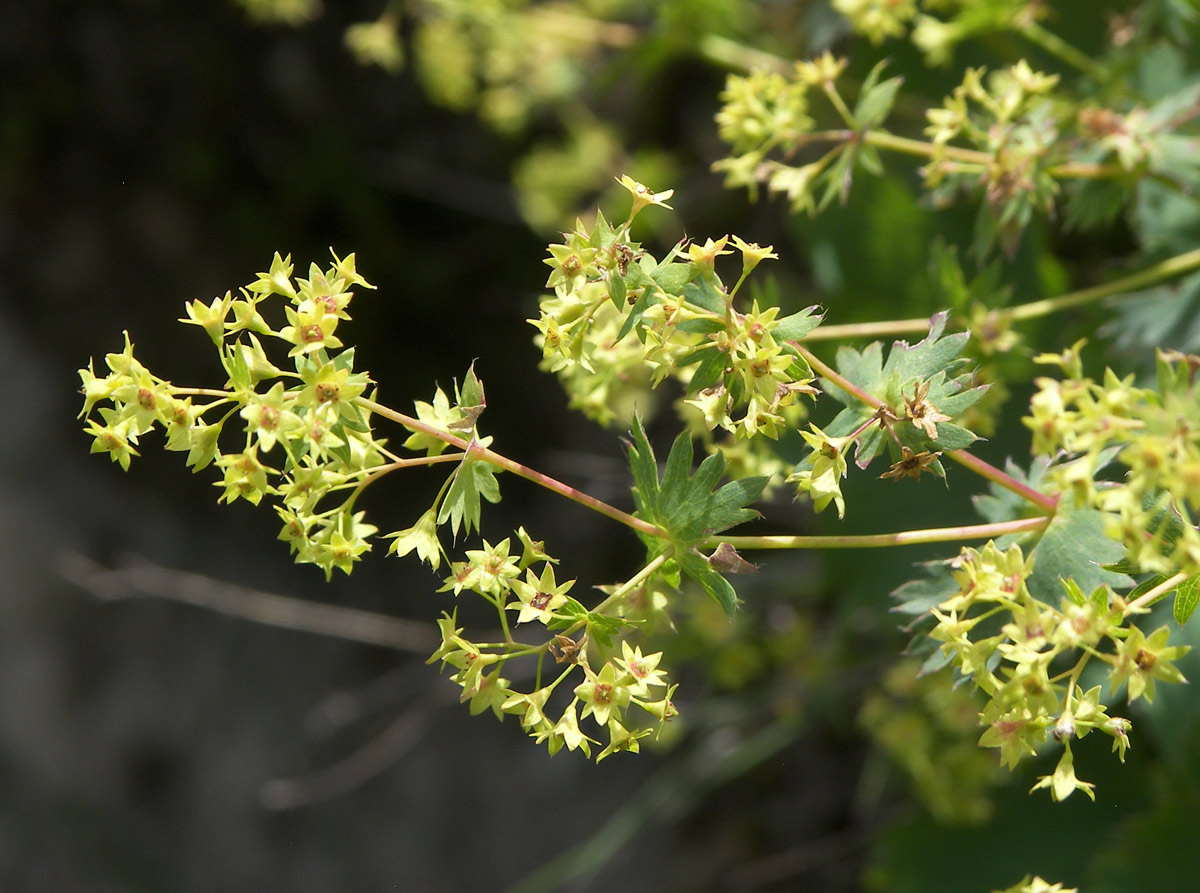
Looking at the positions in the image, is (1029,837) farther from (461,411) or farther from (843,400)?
(461,411)

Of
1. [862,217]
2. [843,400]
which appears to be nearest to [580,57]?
[862,217]

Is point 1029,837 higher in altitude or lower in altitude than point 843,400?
lower

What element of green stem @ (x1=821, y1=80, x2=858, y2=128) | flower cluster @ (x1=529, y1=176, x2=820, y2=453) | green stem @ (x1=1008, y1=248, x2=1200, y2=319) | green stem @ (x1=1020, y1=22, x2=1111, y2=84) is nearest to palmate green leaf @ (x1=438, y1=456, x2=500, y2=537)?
flower cluster @ (x1=529, y1=176, x2=820, y2=453)

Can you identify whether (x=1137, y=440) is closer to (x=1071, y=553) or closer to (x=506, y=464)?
(x=1071, y=553)

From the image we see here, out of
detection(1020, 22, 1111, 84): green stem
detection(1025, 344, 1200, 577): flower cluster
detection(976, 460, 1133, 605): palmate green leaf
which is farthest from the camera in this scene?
detection(1020, 22, 1111, 84): green stem

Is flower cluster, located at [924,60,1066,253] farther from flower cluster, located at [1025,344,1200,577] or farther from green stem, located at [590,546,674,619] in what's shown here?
green stem, located at [590,546,674,619]

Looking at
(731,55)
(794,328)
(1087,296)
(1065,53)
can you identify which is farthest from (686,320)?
(731,55)
